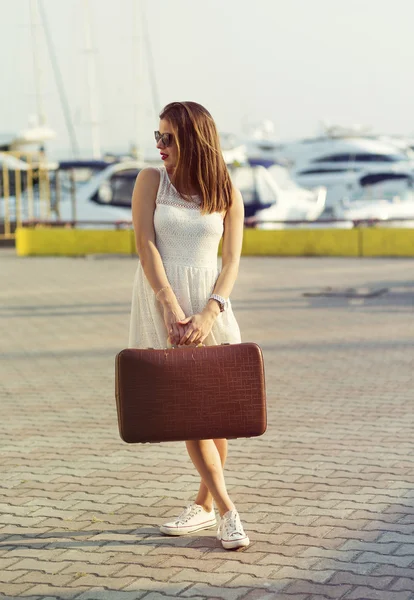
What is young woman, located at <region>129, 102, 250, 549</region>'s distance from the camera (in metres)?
4.47

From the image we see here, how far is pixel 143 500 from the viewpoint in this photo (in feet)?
17.6

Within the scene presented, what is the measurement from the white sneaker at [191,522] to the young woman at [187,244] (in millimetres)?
185

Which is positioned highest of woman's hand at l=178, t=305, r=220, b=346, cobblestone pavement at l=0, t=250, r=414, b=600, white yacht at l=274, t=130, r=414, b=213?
woman's hand at l=178, t=305, r=220, b=346

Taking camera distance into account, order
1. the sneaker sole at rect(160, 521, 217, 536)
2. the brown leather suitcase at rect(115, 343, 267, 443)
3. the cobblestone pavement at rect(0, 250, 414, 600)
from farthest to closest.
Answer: the sneaker sole at rect(160, 521, 217, 536)
the brown leather suitcase at rect(115, 343, 267, 443)
the cobblestone pavement at rect(0, 250, 414, 600)

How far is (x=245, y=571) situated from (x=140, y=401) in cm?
72

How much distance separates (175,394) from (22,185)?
30975mm

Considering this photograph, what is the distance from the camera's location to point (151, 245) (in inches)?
177

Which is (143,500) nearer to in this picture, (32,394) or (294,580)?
(294,580)

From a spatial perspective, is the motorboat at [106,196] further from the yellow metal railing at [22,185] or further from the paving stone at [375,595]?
the paving stone at [375,595]

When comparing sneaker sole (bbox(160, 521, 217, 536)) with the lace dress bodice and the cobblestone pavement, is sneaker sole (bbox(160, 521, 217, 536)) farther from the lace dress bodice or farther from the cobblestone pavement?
the lace dress bodice

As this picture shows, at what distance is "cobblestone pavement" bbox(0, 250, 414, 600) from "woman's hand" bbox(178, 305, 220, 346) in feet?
2.71

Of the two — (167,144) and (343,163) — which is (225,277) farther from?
(343,163)

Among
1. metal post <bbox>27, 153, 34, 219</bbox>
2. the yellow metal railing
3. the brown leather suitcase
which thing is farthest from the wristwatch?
metal post <bbox>27, 153, 34, 219</bbox>

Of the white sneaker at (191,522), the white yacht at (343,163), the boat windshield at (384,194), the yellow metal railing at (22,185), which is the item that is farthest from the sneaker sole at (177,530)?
the white yacht at (343,163)
